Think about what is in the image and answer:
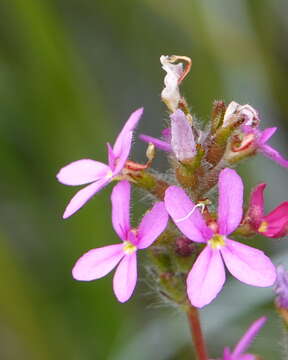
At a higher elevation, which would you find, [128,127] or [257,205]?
[128,127]

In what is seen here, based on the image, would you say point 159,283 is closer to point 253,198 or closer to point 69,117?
point 253,198

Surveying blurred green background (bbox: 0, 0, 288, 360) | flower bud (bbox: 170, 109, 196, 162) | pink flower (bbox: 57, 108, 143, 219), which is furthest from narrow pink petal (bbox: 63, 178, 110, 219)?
blurred green background (bbox: 0, 0, 288, 360)

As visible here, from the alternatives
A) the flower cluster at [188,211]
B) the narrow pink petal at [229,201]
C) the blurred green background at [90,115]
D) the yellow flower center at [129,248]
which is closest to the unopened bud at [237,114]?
the flower cluster at [188,211]

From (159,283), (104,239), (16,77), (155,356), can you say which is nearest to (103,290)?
(104,239)

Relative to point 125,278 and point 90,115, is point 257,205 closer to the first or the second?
point 125,278

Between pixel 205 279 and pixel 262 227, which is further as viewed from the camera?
pixel 262 227

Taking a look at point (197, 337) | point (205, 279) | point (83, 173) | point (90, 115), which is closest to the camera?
point (205, 279)

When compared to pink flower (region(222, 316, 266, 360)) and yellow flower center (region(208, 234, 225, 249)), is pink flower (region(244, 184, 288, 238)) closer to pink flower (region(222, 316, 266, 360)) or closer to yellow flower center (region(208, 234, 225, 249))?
yellow flower center (region(208, 234, 225, 249))

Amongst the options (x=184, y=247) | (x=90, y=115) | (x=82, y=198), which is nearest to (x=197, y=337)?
(x=184, y=247)
